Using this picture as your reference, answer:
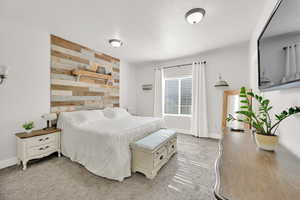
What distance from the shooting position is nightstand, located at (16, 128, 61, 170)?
2027 millimetres

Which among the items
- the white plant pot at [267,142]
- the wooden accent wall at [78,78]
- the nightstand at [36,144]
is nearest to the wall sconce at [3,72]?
the wooden accent wall at [78,78]

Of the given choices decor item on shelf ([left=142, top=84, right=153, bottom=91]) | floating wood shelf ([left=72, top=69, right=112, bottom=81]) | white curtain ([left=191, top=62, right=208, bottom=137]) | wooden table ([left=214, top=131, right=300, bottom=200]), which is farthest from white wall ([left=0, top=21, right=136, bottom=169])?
white curtain ([left=191, top=62, right=208, bottom=137])

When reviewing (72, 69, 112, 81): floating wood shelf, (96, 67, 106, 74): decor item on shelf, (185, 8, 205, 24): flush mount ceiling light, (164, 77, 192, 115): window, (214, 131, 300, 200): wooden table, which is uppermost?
(185, 8, 205, 24): flush mount ceiling light

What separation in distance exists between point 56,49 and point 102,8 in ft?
5.51

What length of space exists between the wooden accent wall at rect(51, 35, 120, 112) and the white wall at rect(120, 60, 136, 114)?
0.46 meters

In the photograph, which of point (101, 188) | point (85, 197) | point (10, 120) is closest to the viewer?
point (85, 197)

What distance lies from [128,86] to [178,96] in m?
1.99

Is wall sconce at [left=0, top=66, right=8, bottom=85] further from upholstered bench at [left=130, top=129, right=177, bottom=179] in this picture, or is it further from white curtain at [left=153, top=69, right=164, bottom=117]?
white curtain at [left=153, top=69, right=164, bottom=117]

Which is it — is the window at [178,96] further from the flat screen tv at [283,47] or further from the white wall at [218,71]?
the flat screen tv at [283,47]

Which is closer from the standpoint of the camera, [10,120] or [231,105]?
[10,120]

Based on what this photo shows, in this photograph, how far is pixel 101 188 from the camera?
1622 millimetres

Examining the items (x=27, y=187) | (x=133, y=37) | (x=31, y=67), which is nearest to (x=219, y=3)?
(x=133, y=37)

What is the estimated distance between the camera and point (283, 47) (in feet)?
3.11

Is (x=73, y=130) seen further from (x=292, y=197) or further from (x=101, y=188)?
(x=292, y=197)
